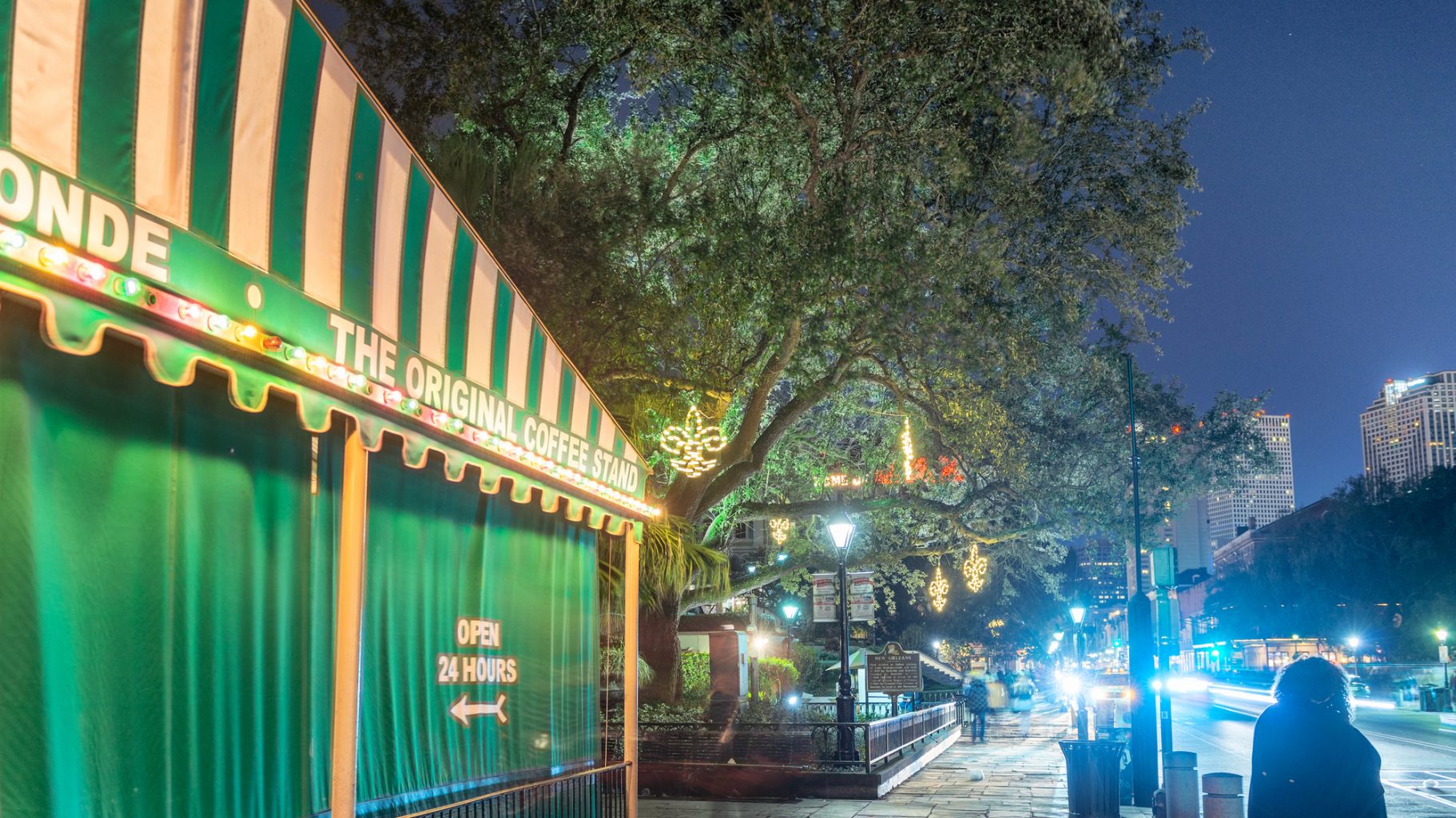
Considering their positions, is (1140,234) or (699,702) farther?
(699,702)

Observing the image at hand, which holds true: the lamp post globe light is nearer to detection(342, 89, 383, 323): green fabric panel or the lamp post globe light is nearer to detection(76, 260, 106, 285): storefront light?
detection(342, 89, 383, 323): green fabric panel

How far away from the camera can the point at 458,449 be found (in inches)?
253

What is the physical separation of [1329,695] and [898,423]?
64.0ft

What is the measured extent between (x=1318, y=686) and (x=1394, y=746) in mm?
25245

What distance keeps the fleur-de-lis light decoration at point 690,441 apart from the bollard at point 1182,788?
27.8 ft

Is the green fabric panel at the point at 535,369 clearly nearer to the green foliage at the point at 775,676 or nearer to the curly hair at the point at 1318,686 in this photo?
the curly hair at the point at 1318,686

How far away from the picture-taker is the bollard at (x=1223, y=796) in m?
9.13

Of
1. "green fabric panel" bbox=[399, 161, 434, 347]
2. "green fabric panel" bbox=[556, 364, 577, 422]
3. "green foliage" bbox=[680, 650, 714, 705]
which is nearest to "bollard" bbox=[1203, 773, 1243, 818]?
"green fabric panel" bbox=[556, 364, 577, 422]

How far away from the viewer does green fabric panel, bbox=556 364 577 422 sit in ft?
26.5

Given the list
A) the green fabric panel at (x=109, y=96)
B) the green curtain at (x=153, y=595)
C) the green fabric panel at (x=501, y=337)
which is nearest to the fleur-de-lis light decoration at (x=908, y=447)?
the green fabric panel at (x=501, y=337)

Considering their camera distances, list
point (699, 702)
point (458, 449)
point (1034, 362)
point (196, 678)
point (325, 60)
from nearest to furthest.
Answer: point (196, 678)
point (325, 60)
point (458, 449)
point (1034, 362)
point (699, 702)

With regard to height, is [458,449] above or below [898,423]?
below

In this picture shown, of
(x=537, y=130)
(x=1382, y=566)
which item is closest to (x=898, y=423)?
(x=537, y=130)

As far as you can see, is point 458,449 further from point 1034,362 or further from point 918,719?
point 918,719
